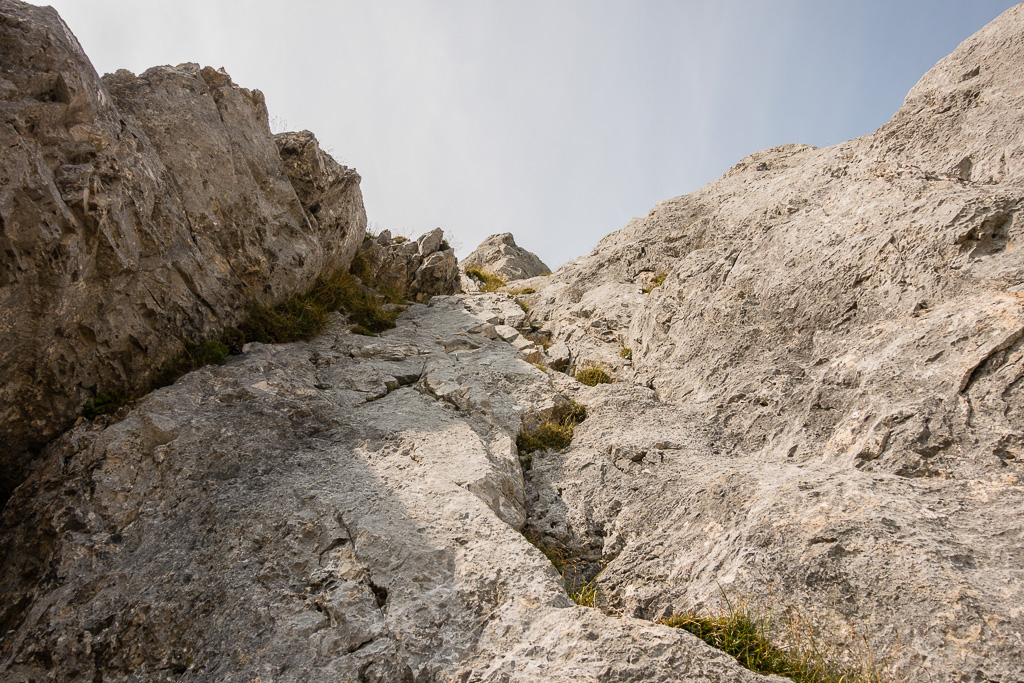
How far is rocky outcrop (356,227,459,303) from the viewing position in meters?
15.5

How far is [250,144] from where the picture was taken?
37.6 feet

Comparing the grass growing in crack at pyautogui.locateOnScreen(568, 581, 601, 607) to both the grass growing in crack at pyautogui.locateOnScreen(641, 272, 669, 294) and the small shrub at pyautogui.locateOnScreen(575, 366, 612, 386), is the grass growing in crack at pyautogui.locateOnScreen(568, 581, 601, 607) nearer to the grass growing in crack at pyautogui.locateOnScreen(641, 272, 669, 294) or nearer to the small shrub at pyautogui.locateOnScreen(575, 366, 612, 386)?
the small shrub at pyautogui.locateOnScreen(575, 366, 612, 386)

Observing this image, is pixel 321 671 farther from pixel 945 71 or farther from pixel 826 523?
pixel 945 71

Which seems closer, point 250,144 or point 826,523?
point 826,523

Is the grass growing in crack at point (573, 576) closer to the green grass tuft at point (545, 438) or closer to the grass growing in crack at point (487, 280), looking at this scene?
the green grass tuft at point (545, 438)

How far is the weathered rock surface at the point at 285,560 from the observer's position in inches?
208

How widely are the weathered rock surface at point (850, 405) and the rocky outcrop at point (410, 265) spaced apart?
547cm

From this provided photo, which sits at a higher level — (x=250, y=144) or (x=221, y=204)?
(x=250, y=144)

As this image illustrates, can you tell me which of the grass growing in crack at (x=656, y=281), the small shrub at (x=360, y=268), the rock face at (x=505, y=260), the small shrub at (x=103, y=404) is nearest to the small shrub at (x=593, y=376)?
the grass growing in crack at (x=656, y=281)

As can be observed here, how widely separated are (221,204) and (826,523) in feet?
35.9

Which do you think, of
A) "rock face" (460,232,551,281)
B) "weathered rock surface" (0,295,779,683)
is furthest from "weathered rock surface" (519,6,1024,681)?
"rock face" (460,232,551,281)

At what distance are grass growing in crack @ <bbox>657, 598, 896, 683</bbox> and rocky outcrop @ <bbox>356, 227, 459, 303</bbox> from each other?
38.3 feet

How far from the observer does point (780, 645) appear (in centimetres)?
543

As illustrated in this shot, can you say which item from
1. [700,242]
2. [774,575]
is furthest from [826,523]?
[700,242]
